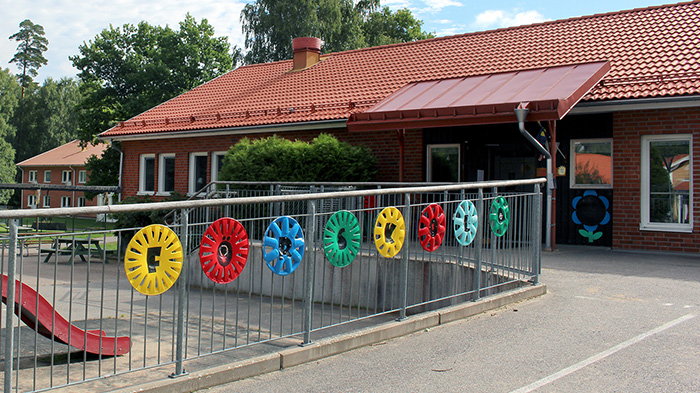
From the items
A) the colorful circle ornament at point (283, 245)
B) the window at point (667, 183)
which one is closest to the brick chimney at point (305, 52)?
the window at point (667, 183)

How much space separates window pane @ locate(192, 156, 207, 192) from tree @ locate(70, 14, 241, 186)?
61.0 ft

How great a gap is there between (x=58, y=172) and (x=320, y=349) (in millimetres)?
62844

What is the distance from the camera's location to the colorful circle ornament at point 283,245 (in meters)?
5.64

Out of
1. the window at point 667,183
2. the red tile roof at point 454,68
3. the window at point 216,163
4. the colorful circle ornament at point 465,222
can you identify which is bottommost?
the colorful circle ornament at point 465,222

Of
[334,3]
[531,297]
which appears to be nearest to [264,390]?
[531,297]

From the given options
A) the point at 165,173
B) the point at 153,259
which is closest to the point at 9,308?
the point at 153,259

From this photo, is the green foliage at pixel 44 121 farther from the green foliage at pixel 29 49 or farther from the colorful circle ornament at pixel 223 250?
the colorful circle ornament at pixel 223 250

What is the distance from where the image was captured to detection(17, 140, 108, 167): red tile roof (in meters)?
61.2

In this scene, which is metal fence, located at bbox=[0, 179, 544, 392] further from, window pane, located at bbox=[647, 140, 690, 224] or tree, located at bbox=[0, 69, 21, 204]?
tree, located at bbox=[0, 69, 21, 204]

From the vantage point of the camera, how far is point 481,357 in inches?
227

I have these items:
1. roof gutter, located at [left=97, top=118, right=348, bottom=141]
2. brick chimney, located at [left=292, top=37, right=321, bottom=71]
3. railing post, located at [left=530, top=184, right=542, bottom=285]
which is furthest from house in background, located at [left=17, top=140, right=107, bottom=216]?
railing post, located at [left=530, top=184, right=542, bottom=285]

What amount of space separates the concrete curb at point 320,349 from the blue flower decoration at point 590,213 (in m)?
6.25

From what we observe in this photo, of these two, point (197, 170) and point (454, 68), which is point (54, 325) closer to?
point (454, 68)

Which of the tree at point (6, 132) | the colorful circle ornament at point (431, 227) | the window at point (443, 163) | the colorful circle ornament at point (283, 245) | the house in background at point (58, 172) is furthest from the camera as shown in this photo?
the house in background at point (58, 172)
